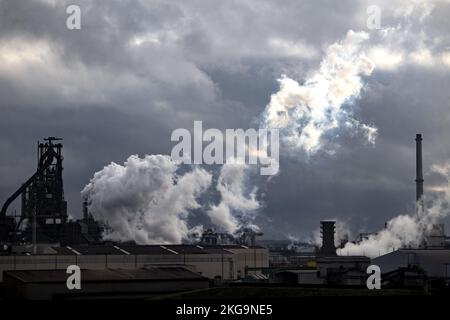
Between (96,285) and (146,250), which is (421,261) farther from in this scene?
(96,285)

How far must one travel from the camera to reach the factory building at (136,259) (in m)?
98.0

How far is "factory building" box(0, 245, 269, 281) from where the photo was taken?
9796cm

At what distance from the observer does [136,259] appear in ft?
349

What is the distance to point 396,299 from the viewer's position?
4625 cm

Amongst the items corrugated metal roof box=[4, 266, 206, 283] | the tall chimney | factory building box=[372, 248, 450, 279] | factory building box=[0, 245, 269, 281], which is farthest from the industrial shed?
the tall chimney

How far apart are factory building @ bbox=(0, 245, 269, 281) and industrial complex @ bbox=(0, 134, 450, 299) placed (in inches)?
5.0

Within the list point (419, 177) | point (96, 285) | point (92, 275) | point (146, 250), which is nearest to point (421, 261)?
point (146, 250)

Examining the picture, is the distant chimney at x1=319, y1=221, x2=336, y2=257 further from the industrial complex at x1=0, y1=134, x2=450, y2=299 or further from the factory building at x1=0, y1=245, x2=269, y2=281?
the factory building at x1=0, y1=245, x2=269, y2=281

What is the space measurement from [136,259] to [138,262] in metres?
0.56

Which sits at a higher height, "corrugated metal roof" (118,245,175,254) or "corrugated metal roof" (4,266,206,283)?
"corrugated metal roof" (118,245,175,254)

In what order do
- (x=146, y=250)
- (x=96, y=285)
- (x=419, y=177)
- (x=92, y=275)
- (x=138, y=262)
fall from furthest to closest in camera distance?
(x=419, y=177)
(x=146, y=250)
(x=138, y=262)
(x=92, y=275)
(x=96, y=285)
